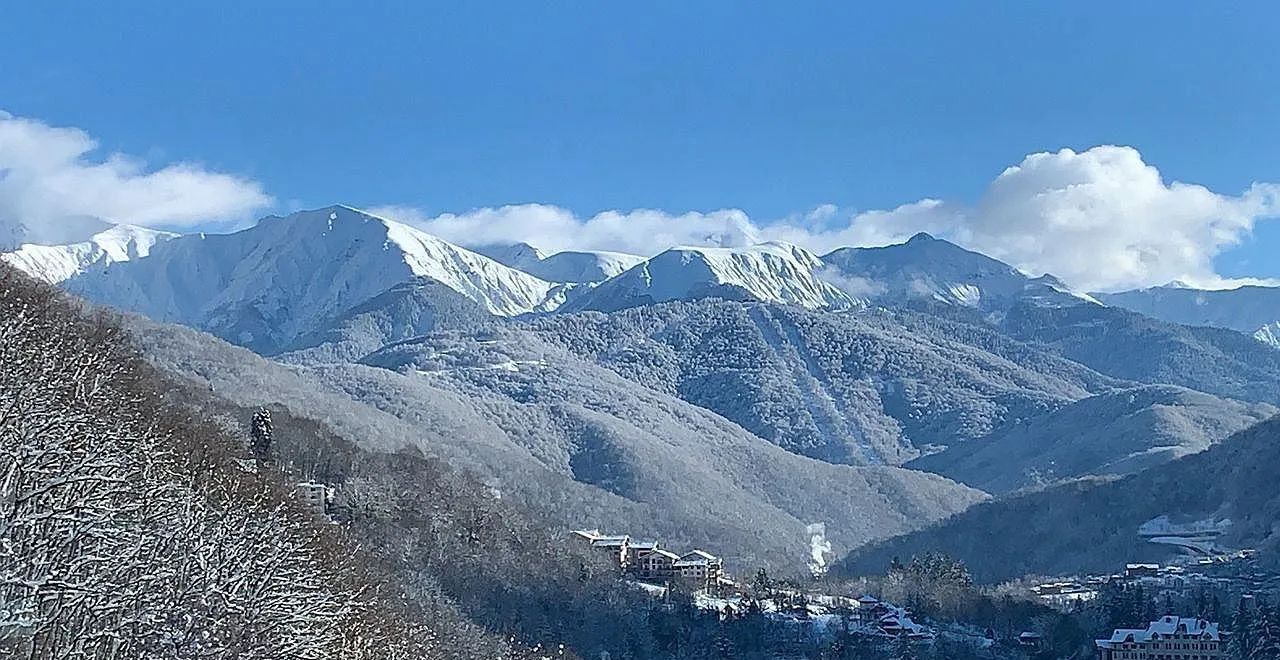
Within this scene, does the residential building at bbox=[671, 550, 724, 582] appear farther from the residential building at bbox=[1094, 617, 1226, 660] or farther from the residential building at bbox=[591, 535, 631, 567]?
the residential building at bbox=[1094, 617, 1226, 660]

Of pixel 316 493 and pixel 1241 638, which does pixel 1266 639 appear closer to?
pixel 1241 638

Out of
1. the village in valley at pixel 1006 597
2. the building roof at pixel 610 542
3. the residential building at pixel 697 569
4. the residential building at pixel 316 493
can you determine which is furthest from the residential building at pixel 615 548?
the residential building at pixel 316 493

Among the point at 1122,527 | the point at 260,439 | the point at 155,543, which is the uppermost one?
the point at 1122,527

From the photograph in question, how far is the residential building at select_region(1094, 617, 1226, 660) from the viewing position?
9550 cm

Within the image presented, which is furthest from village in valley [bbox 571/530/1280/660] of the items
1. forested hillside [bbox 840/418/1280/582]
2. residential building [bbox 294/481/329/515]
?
forested hillside [bbox 840/418/1280/582]

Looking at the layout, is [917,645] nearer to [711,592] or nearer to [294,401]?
[711,592]

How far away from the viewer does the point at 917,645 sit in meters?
99.2

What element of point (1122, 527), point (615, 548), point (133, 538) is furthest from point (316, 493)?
point (1122, 527)

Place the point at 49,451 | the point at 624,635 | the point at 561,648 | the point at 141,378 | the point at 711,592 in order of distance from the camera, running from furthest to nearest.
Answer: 1. the point at 711,592
2. the point at 624,635
3. the point at 561,648
4. the point at 141,378
5. the point at 49,451

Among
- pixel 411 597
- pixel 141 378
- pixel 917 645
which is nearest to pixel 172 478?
pixel 141 378

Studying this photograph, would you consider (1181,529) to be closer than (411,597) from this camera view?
No

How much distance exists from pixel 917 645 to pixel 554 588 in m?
24.9

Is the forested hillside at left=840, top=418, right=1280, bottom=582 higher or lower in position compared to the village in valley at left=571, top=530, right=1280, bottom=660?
higher

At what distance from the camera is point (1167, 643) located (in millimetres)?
95688
